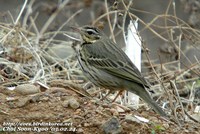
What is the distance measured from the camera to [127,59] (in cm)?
923

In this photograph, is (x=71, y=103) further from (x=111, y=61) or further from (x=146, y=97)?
(x=111, y=61)

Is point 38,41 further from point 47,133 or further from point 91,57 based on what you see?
point 47,133

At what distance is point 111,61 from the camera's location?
923cm

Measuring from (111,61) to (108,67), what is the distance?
0.38 feet

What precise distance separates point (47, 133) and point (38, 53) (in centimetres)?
287

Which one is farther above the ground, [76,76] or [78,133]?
[76,76]

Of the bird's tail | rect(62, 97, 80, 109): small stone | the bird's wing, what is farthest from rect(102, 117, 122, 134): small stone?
the bird's wing

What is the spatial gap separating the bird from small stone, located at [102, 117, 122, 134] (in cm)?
70

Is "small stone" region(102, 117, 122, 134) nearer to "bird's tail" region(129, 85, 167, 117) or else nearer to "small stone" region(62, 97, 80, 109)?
"small stone" region(62, 97, 80, 109)

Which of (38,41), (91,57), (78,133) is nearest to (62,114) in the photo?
(78,133)

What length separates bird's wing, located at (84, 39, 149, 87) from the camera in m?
8.95

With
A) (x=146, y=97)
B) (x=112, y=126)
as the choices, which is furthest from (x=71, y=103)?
(x=146, y=97)

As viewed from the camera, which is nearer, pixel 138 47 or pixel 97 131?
pixel 97 131

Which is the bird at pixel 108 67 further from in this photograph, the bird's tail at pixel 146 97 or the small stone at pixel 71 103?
the small stone at pixel 71 103
